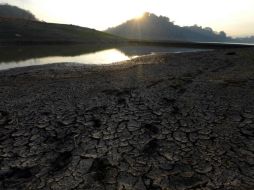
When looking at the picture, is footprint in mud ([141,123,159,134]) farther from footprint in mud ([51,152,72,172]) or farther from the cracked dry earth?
footprint in mud ([51,152,72,172])

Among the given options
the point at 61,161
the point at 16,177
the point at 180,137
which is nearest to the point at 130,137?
the point at 180,137

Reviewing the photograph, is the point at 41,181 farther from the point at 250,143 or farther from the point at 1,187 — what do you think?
the point at 250,143

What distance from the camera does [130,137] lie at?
25.8ft

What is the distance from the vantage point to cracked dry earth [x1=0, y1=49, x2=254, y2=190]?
6.01m

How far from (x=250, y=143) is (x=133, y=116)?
3.70 m

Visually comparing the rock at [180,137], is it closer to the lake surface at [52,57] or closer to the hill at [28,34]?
the lake surface at [52,57]

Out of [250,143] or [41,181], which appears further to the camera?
[250,143]

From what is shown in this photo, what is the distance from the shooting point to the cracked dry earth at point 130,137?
6.01 metres

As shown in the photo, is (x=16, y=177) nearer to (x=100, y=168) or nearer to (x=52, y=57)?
(x=100, y=168)

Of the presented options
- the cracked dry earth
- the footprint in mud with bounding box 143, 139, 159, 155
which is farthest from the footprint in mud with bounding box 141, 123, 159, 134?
the footprint in mud with bounding box 143, 139, 159, 155

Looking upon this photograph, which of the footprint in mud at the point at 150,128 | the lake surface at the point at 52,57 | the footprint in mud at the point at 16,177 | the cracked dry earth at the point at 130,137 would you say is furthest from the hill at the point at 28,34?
the footprint in mud at the point at 16,177

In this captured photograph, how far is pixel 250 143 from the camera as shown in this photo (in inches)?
281

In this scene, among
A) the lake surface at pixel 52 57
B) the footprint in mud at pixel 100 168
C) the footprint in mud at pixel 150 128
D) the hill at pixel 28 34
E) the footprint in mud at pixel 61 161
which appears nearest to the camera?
the footprint in mud at pixel 100 168

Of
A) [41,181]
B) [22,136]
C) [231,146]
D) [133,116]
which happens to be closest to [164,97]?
[133,116]
